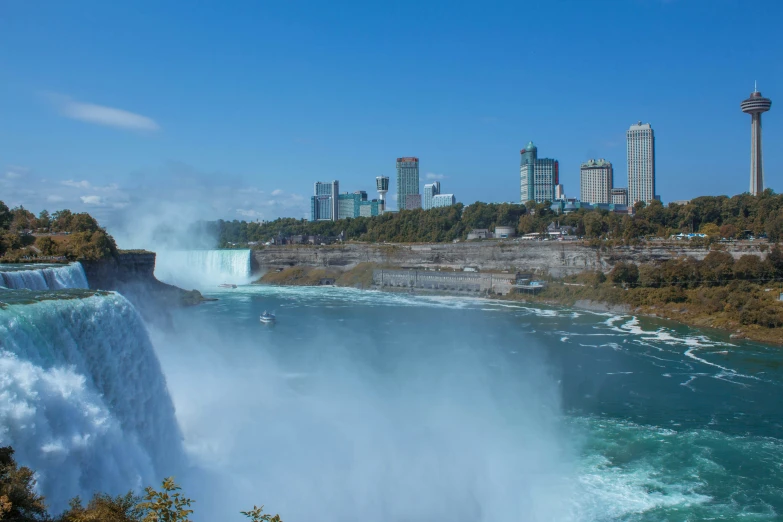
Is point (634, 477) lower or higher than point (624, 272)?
lower

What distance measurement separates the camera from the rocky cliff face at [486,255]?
115 ft

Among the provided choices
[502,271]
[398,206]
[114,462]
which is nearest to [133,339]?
[114,462]

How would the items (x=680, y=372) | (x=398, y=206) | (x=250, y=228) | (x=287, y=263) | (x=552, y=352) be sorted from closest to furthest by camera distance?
(x=680, y=372) < (x=552, y=352) < (x=287, y=263) < (x=250, y=228) < (x=398, y=206)

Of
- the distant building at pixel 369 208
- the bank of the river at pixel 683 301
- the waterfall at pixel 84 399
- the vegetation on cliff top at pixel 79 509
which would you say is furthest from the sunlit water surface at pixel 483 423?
the distant building at pixel 369 208

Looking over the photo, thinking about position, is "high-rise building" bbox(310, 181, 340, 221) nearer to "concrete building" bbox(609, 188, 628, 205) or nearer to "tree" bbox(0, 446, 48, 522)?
"concrete building" bbox(609, 188, 628, 205)

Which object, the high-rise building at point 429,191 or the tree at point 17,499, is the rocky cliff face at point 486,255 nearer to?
the tree at point 17,499

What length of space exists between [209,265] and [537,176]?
9355 cm

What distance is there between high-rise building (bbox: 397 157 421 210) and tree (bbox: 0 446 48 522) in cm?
13596

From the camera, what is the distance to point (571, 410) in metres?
14.2

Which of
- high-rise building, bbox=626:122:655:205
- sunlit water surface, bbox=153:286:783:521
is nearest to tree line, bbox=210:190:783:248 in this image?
sunlit water surface, bbox=153:286:783:521

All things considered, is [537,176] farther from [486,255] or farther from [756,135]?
[486,255]

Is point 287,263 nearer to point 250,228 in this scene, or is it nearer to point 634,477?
point 250,228

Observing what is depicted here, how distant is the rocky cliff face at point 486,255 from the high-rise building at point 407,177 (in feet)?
298

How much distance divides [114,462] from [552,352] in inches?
632
